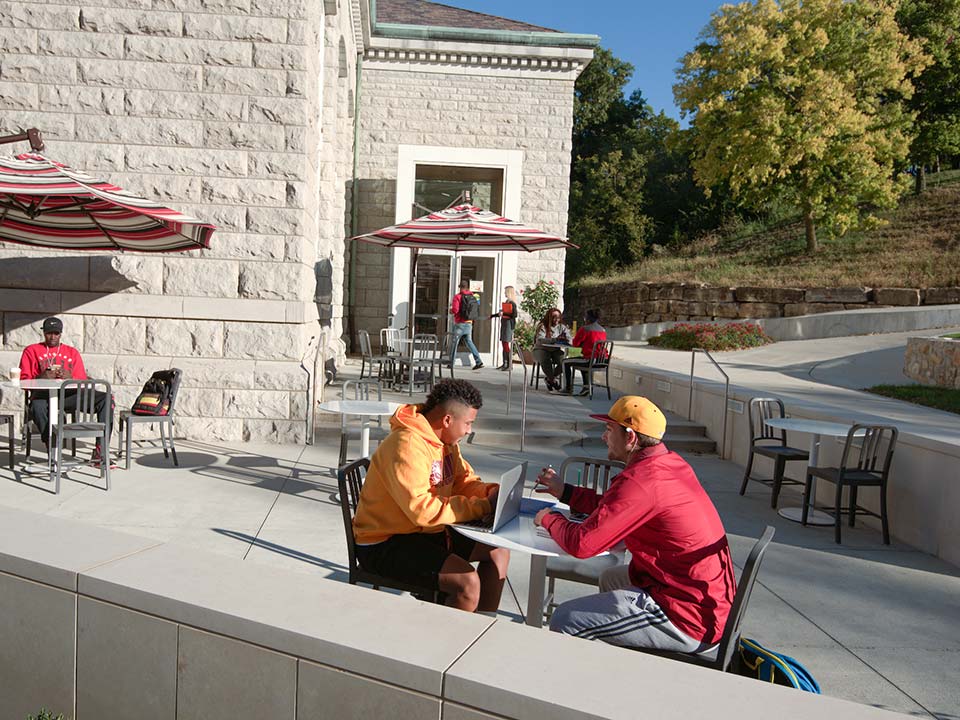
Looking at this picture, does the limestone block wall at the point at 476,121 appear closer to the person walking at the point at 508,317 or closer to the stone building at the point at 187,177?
the person walking at the point at 508,317

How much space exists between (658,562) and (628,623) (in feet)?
0.86

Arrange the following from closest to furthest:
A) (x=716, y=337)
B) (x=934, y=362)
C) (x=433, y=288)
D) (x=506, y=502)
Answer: (x=506, y=502), (x=934, y=362), (x=433, y=288), (x=716, y=337)

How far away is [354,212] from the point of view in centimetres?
1856

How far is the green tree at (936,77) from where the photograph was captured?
33.7m

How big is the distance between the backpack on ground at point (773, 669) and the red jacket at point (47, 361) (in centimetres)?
698

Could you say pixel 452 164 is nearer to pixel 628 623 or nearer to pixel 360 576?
pixel 360 576

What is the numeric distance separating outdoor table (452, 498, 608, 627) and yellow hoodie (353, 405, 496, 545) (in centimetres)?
14

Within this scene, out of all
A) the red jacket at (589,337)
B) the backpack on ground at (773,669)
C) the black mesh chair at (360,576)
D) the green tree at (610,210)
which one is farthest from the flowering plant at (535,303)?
the green tree at (610,210)

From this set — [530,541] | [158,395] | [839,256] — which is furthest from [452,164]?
[839,256]

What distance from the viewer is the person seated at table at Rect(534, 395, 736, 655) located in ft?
9.77

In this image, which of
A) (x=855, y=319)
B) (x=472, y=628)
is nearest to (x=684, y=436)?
(x=472, y=628)

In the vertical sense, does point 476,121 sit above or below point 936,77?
below

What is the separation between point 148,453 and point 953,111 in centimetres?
3799

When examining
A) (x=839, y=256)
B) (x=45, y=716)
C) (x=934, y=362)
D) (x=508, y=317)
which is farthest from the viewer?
(x=839, y=256)
